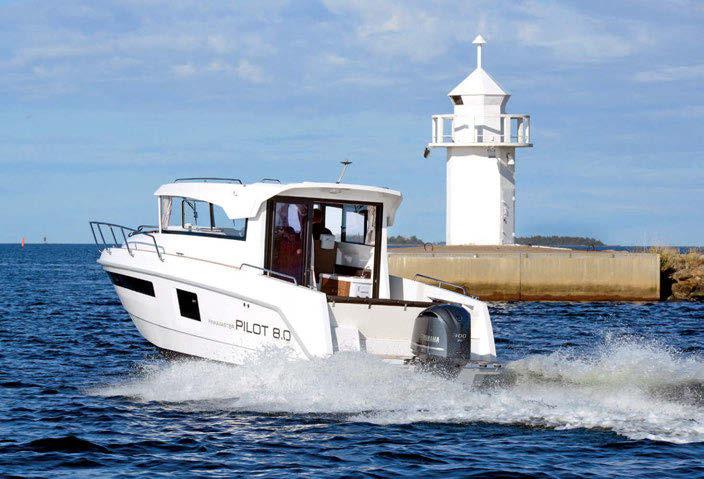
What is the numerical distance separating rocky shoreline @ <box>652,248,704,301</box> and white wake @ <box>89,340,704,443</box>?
22522 millimetres

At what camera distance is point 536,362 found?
1266 centimetres

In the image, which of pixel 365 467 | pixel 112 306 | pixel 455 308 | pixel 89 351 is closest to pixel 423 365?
pixel 455 308

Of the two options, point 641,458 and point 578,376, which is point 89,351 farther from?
point 641,458

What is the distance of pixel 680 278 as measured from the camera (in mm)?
35062

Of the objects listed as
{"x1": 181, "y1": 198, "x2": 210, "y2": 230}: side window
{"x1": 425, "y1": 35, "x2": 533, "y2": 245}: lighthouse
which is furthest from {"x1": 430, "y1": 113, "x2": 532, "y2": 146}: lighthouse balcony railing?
{"x1": 181, "y1": 198, "x2": 210, "y2": 230}: side window

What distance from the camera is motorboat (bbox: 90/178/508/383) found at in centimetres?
1226

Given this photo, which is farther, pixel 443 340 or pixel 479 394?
pixel 443 340

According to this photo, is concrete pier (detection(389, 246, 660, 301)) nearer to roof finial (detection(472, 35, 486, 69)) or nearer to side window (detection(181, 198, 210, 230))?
roof finial (detection(472, 35, 486, 69))

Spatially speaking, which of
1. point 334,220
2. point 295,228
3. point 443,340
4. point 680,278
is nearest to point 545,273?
point 680,278

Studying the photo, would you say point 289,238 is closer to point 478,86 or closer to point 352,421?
point 352,421

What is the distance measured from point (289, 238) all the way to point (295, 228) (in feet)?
0.50

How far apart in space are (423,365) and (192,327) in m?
3.27

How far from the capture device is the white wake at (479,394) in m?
10.8

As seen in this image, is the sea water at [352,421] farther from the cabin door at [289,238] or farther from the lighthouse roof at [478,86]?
the lighthouse roof at [478,86]
